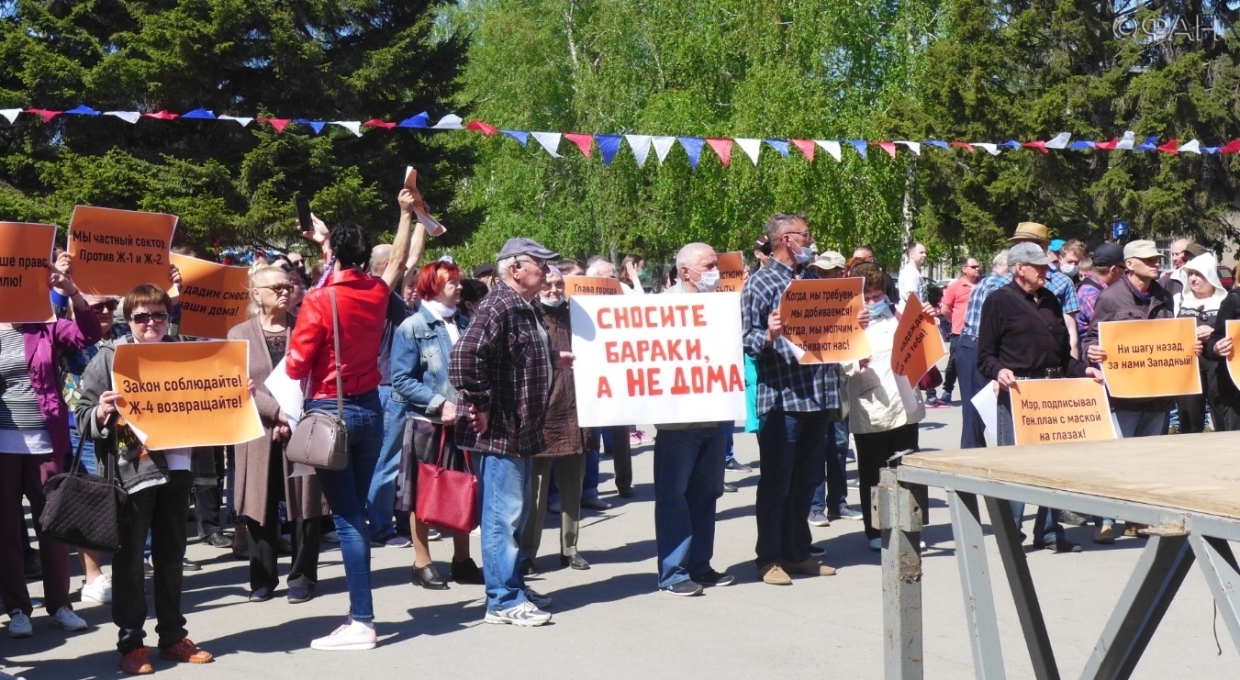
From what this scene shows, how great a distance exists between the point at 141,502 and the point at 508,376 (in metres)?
1.80

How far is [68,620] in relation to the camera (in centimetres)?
668

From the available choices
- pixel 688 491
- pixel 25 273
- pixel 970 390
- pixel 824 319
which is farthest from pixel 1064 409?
pixel 25 273

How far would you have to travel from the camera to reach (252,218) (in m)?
25.2

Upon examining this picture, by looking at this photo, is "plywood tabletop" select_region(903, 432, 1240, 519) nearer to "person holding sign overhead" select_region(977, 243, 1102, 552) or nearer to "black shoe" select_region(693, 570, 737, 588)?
"black shoe" select_region(693, 570, 737, 588)

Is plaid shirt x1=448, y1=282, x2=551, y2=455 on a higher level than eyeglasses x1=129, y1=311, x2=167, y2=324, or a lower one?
lower

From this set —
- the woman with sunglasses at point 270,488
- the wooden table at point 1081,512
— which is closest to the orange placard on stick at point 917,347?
the woman with sunglasses at point 270,488

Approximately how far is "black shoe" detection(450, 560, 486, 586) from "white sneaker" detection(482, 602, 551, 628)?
1.03 m

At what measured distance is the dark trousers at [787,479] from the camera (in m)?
7.57

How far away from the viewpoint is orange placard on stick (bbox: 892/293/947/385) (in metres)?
8.15

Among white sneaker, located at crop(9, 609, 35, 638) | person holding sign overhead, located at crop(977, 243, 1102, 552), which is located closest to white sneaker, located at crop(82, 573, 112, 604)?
white sneaker, located at crop(9, 609, 35, 638)

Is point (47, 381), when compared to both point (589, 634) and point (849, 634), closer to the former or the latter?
point (589, 634)

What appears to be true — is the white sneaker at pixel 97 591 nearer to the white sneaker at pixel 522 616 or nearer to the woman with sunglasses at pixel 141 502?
the woman with sunglasses at pixel 141 502

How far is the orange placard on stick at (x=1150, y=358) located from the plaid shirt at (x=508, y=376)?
3.82m

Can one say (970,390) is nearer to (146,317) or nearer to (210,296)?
(210,296)
